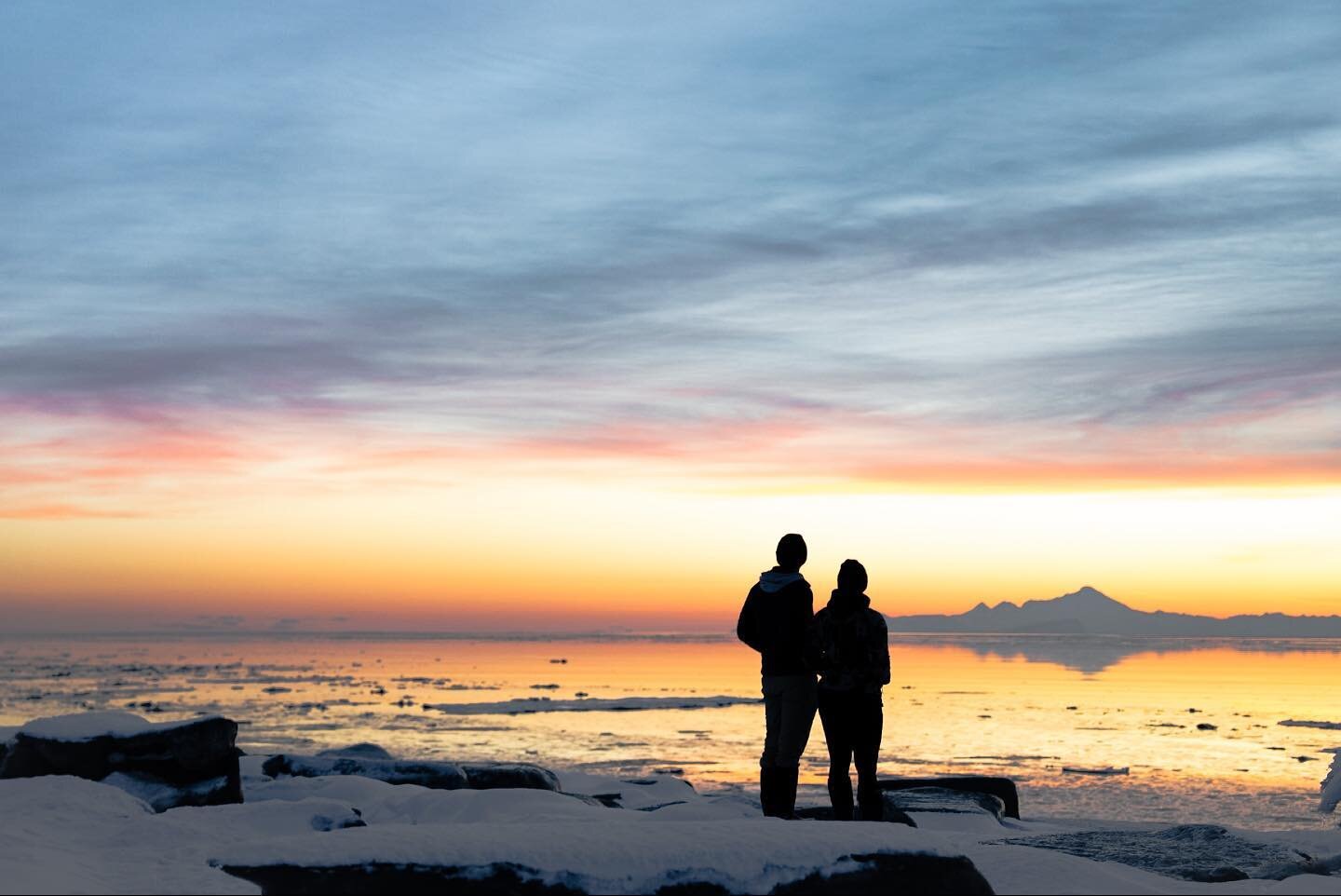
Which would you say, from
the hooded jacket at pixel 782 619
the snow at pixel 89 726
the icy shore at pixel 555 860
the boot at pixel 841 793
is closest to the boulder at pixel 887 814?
the boot at pixel 841 793

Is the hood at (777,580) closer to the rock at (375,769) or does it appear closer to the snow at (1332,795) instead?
the rock at (375,769)

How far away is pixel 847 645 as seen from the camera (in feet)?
29.6

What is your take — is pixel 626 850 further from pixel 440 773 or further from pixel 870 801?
pixel 440 773

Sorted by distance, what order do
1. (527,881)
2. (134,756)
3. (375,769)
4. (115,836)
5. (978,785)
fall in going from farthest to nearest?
(375,769) < (978,785) < (134,756) < (115,836) < (527,881)

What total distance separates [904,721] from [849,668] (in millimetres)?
24992

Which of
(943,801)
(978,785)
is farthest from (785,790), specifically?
(978,785)

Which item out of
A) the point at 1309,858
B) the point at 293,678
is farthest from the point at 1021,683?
the point at 1309,858

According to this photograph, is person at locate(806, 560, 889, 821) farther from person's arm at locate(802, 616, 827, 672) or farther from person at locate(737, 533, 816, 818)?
person at locate(737, 533, 816, 818)

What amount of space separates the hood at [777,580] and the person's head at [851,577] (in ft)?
0.96

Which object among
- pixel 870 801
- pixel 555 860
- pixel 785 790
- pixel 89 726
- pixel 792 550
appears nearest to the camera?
pixel 555 860

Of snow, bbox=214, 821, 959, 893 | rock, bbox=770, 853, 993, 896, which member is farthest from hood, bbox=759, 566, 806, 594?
rock, bbox=770, 853, 993, 896

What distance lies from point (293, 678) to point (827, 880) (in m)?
50.8

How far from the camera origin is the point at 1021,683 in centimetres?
5047

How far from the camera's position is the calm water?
21609 millimetres
